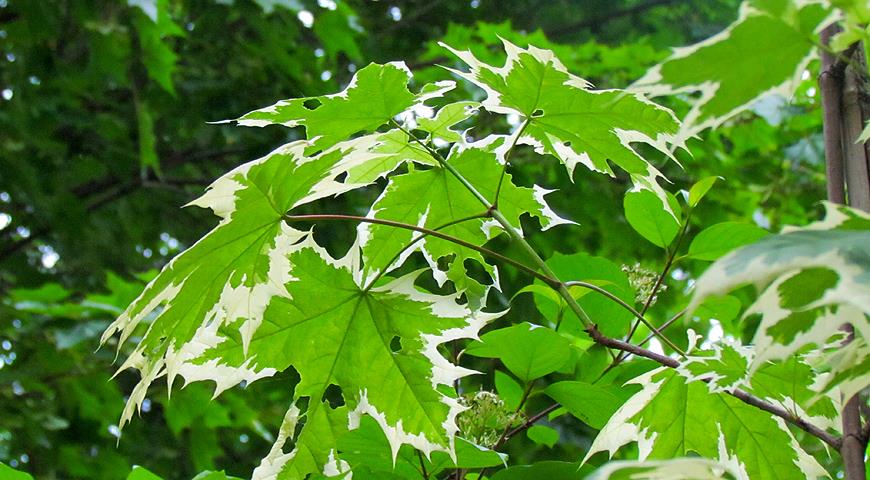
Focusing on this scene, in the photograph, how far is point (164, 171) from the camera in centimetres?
302

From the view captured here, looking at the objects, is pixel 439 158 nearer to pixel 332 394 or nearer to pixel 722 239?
pixel 722 239

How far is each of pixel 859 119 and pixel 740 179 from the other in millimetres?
2301

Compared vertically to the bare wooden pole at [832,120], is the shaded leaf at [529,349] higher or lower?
lower

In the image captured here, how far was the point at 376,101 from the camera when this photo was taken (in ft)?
2.21

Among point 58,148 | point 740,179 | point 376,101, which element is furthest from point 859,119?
point 58,148

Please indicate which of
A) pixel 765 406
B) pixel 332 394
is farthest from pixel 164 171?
pixel 765 406

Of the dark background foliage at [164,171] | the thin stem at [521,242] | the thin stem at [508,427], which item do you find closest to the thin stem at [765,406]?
the thin stem at [521,242]

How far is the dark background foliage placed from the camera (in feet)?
7.56

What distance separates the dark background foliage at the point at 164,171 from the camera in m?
2.30

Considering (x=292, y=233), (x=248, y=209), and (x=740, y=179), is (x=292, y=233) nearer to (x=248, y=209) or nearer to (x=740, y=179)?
(x=248, y=209)

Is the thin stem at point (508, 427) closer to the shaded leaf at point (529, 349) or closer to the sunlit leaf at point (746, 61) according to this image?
the shaded leaf at point (529, 349)

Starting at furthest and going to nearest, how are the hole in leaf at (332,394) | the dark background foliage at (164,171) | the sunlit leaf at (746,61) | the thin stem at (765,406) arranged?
1. the dark background foliage at (164,171)
2. the hole in leaf at (332,394)
3. the thin stem at (765,406)
4. the sunlit leaf at (746,61)

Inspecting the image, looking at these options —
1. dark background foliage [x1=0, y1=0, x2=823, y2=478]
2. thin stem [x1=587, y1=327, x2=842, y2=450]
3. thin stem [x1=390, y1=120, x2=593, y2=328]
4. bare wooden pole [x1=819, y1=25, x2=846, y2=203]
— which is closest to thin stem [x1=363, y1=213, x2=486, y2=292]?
thin stem [x1=390, y1=120, x2=593, y2=328]

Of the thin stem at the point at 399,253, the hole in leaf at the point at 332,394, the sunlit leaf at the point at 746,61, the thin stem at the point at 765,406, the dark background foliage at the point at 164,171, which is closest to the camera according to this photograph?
the sunlit leaf at the point at 746,61
